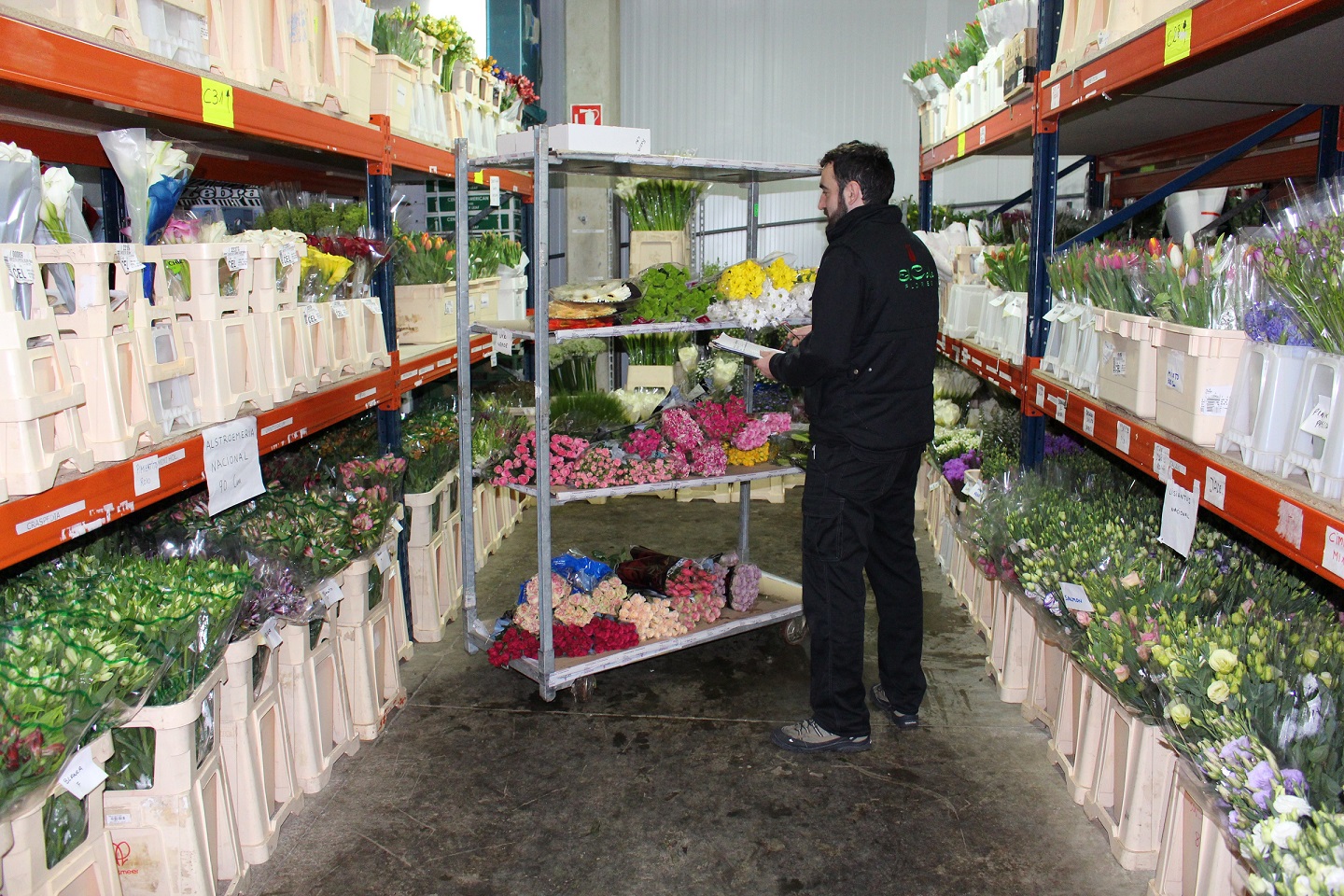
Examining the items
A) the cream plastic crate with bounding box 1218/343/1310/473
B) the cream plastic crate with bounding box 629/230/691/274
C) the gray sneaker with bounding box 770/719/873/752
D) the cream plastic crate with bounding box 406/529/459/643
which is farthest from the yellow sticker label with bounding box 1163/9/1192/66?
the cream plastic crate with bounding box 629/230/691/274

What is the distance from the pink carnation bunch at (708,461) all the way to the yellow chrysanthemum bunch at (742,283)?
58cm

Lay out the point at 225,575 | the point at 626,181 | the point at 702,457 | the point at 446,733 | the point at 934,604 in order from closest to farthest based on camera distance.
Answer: the point at 225,575
the point at 446,733
the point at 702,457
the point at 934,604
the point at 626,181

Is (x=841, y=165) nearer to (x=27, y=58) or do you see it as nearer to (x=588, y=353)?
(x=27, y=58)

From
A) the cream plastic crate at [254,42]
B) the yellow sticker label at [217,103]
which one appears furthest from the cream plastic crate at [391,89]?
the yellow sticker label at [217,103]

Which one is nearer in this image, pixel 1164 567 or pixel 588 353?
pixel 1164 567

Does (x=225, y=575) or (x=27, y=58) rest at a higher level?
(x=27, y=58)

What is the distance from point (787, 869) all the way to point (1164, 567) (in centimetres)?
126

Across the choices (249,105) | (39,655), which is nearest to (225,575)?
(39,655)

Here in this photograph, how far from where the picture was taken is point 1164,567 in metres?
2.50

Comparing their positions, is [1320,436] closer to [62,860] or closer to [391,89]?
[62,860]

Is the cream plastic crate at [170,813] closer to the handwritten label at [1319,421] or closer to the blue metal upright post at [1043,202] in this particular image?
the handwritten label at [1319,421]

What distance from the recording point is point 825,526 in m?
3.09

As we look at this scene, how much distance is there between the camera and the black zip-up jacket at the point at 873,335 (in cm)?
297

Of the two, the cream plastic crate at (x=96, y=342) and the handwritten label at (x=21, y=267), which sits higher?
the handwritten label at (x=21, y=267)
